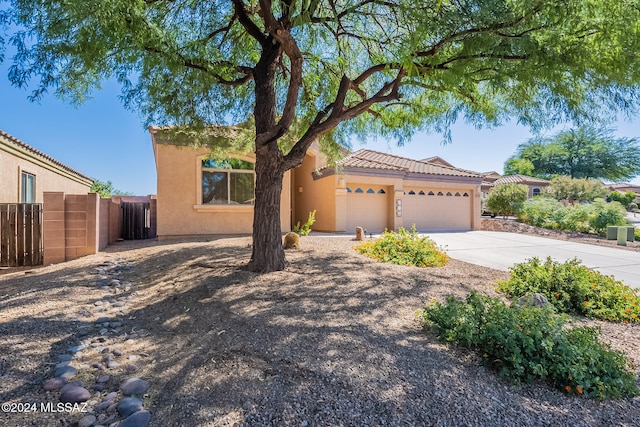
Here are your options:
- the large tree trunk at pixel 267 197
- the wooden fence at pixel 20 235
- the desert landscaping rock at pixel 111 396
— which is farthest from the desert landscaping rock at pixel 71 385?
the wooden fence at pixel 20 235

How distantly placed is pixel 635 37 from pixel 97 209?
36.6 feet

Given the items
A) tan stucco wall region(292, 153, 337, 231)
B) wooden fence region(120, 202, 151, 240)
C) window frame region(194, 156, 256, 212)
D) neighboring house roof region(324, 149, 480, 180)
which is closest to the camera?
window frame region(194, 156, 256, 212)

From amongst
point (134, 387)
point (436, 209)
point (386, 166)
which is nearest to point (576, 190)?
point (436, 209)

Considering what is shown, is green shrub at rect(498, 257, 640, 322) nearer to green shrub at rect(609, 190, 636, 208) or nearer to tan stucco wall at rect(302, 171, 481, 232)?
tan stucco wall at rect(302, 171, 481, 232)

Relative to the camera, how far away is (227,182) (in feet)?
43.0

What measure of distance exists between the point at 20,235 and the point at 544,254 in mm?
14616

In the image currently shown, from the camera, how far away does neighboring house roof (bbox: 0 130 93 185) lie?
9.86 m

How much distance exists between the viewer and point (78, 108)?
665cm

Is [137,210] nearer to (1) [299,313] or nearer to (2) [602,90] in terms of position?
(1) [299,313]

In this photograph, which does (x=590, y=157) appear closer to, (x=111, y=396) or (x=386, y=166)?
(x=386, y=166)

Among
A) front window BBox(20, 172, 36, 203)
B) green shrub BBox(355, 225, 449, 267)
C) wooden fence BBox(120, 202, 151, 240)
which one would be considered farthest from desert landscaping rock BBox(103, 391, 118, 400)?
wooden fence BBox(120, 202, 151, 240)

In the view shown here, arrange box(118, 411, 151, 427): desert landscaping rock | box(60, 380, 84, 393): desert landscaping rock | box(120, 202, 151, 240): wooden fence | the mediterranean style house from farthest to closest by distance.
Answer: box(120, 202, 151, 240): wooden fence, the mediterranean style house, box(60, 380, 84, 393): desert landscaping rock, box(118, 411, 151, 427): desert landscaping rock

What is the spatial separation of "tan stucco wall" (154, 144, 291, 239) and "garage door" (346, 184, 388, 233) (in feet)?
17.3

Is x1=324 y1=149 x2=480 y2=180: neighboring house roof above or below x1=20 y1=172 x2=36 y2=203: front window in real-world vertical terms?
above
